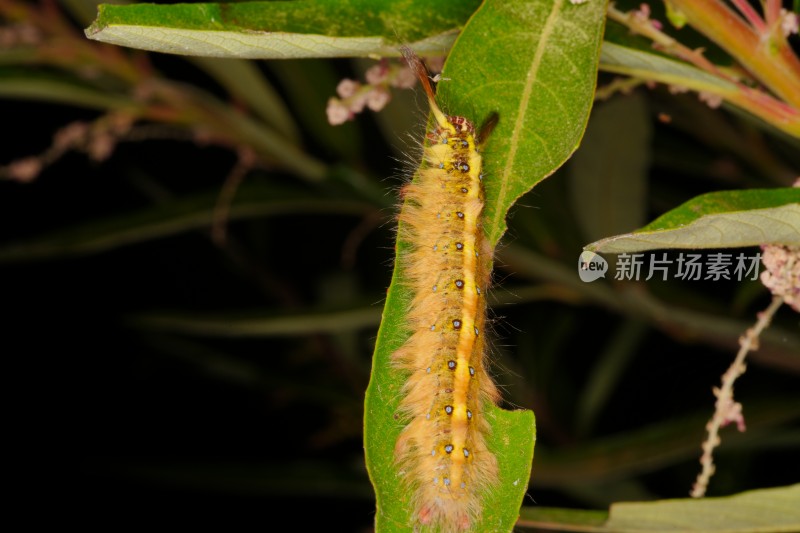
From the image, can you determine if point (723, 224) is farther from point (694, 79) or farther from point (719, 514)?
point (719, 514)

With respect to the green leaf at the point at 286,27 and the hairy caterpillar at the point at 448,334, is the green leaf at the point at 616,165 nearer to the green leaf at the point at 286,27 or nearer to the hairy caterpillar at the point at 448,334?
the hairy caterpillar at the point at 448,334

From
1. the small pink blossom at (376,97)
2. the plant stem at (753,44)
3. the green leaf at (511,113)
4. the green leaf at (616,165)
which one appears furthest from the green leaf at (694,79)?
the green leaf at (616,165)

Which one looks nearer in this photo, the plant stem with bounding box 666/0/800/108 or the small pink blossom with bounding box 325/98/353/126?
the plant stem with bounding box 666/0/800/108

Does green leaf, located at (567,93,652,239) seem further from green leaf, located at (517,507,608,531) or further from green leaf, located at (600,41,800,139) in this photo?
green leaf, located at (517,507,608,531)

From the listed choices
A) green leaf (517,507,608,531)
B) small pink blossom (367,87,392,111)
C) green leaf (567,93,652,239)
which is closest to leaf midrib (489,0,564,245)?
small pink blossom (367,87,392,111)

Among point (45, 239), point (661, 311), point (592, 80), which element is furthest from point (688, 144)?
point (45, 239)

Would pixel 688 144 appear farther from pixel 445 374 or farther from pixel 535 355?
pixel 445 374

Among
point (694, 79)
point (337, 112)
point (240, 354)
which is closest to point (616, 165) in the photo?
point (694, 79)
